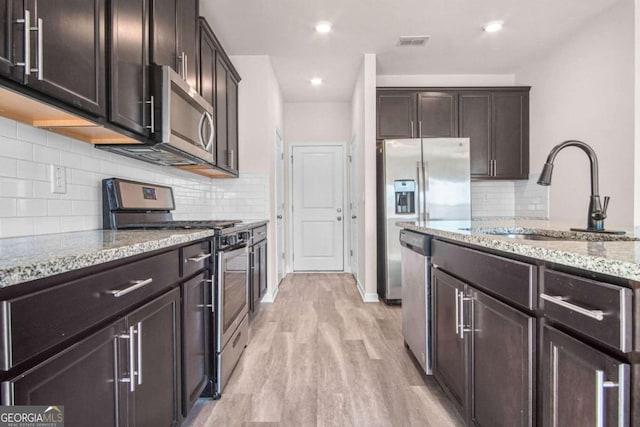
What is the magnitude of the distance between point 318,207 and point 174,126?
3.61 m

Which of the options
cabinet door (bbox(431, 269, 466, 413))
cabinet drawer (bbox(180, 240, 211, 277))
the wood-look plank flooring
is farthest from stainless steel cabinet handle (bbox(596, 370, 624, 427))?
cabinet drawer (bbox(180, 240, 211, 277))

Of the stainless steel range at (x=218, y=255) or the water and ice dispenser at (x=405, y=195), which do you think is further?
the water and ice dispenser at (x=405, y=195)

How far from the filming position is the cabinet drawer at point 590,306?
0.67m

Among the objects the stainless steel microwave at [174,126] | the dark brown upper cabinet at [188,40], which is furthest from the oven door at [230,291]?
the dark brown upper cabinet at [188,40]

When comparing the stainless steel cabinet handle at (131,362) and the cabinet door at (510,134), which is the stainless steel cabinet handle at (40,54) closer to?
the stainless steel cabinet handle at (131,362)

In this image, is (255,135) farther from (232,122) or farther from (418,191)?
(418,191)

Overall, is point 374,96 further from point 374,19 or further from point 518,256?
point 518,256

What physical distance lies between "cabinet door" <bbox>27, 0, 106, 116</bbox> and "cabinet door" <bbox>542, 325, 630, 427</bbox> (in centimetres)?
162

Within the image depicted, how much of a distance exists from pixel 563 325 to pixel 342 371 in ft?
4.99

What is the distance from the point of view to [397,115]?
13.1 ft

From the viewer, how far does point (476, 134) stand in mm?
4059

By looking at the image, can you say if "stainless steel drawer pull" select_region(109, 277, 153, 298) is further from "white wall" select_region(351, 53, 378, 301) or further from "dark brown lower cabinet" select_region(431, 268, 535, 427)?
"white wall" select_region(351, 53, 378, 301)

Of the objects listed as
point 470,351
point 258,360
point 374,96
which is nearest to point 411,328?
point 470,351

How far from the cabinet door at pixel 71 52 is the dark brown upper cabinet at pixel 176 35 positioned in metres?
0.46
